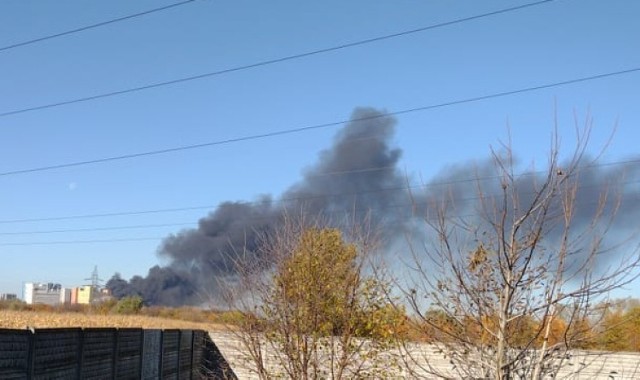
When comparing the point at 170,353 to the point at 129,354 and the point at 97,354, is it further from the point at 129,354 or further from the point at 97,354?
the point at 97,354

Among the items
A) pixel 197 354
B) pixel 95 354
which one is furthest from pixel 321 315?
pixel 197 354

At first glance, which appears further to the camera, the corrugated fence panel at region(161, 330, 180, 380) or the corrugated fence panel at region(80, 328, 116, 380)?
the corrugated fence panel at region(161, 330, 180, 380)

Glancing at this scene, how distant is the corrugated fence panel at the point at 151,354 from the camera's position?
583 inches

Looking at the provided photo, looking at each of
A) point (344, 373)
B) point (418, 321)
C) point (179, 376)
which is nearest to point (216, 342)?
point (179, 376)

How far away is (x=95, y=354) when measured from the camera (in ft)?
36.4

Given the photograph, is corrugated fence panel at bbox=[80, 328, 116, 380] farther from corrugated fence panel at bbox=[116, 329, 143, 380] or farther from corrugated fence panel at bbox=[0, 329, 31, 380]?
corrugated fence panel at bbox=[0, 329, 31, 380]

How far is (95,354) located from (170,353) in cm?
727

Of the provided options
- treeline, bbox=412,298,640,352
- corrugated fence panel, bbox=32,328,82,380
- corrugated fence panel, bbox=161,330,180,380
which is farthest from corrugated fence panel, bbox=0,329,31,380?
corrugated fence panel, bbox=161,330,180,380

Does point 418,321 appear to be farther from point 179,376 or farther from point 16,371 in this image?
point 179,376

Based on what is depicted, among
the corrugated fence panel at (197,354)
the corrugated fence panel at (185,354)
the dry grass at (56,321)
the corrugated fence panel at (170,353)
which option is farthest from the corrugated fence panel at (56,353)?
the corrugated fence panel at (197,354)

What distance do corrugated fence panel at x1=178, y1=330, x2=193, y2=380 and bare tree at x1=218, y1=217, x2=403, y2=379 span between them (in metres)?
8.38

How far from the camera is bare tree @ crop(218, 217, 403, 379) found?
1110cm

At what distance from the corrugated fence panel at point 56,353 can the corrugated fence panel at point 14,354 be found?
23cm

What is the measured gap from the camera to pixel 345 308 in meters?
11.2
